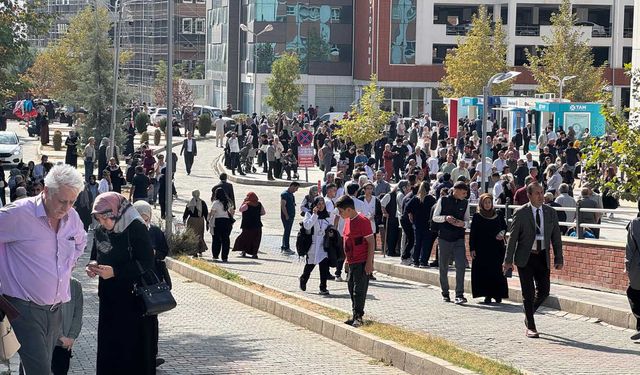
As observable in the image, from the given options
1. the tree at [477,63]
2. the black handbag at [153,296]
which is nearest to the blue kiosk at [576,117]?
the tree at [477,63]

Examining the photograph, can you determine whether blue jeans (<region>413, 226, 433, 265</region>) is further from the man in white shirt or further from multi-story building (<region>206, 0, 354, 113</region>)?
multi-story building (<region>206, 0, 354, 113</region>)

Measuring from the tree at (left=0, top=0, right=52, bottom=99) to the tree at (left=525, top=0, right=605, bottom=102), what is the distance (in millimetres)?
56533

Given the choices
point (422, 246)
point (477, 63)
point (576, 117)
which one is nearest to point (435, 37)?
point (477, 63)

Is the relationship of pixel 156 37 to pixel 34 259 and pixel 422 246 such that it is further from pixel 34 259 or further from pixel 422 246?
pixel 34 259

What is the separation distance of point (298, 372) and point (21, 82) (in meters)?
10.2

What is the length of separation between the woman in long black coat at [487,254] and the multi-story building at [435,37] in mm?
72295

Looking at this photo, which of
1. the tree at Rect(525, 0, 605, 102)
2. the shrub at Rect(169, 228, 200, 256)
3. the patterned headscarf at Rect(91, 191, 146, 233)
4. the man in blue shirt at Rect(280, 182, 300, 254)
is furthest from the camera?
the tree at Rect(525, 0, 605, 102)

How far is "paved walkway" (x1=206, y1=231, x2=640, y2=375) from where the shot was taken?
11.9 m

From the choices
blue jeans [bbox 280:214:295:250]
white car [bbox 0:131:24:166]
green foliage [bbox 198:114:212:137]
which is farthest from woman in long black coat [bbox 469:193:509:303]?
green foliage [bbox 198:114:212:137]

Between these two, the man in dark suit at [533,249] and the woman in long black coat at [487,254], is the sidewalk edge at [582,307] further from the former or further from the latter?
the man in dark suit at [533,249]

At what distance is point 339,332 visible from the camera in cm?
1397

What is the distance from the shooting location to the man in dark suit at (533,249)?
528 inches

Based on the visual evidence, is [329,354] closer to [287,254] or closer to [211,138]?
[287,254]

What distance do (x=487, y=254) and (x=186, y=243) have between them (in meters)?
8.96
